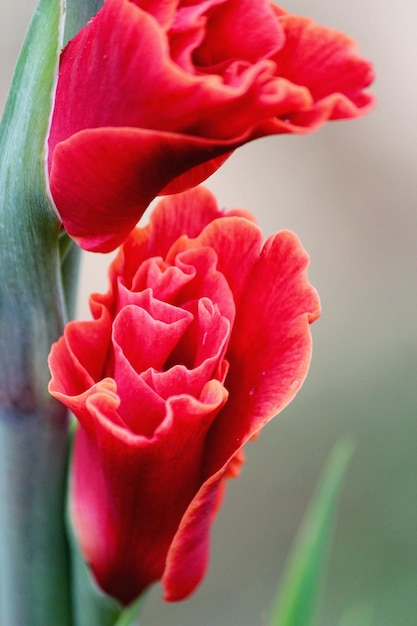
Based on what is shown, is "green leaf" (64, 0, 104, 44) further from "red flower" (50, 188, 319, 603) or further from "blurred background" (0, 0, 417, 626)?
"blurred background" (0, 0, 417, 626)

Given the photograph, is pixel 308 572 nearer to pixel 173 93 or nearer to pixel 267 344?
pixel 267 344

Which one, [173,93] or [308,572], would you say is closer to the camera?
[173,93]

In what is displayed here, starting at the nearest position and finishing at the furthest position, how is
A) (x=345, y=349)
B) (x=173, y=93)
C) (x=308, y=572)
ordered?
(x=173, y=93) < (x=308, y=572) < (x=345, y=349)

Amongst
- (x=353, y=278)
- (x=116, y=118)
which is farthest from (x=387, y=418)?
(x=116, y=118)

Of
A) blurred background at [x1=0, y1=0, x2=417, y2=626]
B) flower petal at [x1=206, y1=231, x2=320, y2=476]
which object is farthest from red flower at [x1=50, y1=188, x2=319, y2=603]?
blurred background at [x1=0, y1=0, x2=417, y2=626]

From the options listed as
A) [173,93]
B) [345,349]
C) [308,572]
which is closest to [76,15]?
[173,93]

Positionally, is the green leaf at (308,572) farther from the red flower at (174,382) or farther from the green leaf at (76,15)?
the green leaf at (76,15)

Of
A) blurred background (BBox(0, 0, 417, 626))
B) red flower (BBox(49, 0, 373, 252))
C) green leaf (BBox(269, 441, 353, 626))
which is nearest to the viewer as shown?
red flower (BBox(49, 0, 373, 252))
